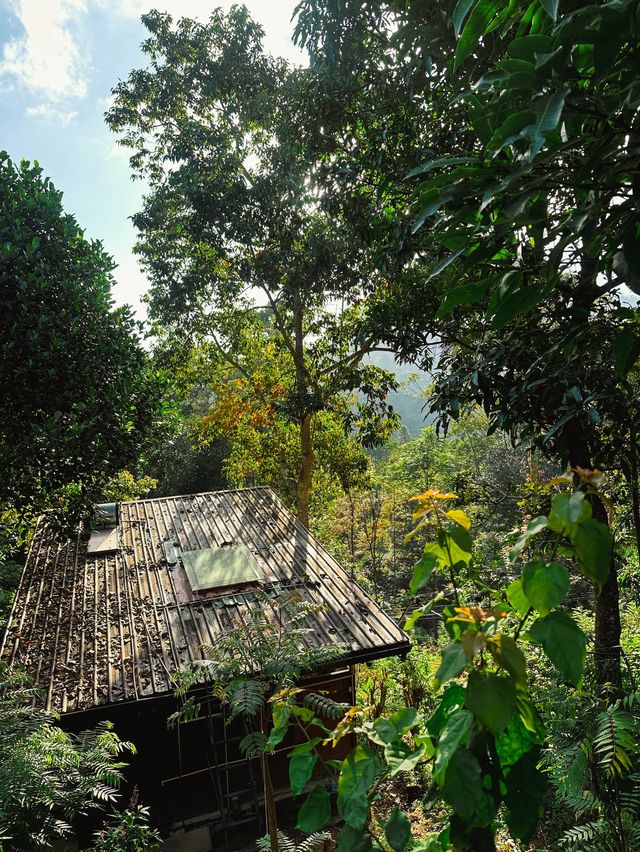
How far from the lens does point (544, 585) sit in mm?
663

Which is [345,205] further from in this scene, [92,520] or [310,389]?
[92,520]

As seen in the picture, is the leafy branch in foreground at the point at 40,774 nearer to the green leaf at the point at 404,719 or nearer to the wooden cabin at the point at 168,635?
the wooden cabin at the point at 168,635

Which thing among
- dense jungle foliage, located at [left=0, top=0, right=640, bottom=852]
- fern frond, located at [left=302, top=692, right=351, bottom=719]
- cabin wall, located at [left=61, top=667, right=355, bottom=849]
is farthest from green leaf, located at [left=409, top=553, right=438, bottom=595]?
cabin wall, located at [left=61, top=667, right=355, bottom=849]

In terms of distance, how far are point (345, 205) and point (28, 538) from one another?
7.32 metres

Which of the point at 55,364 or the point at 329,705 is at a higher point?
the point at 55,364

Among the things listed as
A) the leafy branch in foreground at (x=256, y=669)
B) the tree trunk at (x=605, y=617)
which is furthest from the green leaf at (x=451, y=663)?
the tree trunk at (x=605, y=617)

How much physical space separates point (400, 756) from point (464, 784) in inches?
9.0

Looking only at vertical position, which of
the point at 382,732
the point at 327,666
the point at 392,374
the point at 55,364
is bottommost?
Answer: the point at 382,732

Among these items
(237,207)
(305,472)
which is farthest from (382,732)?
(305,472)

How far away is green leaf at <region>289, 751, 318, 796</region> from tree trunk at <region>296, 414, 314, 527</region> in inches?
459

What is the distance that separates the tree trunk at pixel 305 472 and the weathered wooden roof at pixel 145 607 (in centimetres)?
421

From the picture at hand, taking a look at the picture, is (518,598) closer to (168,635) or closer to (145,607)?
(168,635)

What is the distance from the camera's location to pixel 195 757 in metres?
5.94

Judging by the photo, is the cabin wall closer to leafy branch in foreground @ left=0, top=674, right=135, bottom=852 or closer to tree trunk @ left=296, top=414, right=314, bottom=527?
leafy branch in foreground @ left=0, top=674, right=135, bottom=852
